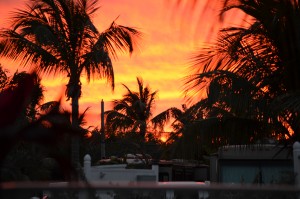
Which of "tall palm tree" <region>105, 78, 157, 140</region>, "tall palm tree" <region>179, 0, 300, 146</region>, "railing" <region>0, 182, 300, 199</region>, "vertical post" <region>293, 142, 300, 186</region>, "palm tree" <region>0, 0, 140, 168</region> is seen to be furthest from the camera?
"tall palm tree" <region>105, 78, 157, 140</region>

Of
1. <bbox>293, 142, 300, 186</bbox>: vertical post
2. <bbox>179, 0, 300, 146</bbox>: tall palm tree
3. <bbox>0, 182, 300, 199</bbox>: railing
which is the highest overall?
<bbox>179, 0, 300, 146</bbox>: tall palm tree

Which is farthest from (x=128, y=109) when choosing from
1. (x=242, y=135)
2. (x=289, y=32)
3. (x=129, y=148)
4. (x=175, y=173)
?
(x=289, y=32)

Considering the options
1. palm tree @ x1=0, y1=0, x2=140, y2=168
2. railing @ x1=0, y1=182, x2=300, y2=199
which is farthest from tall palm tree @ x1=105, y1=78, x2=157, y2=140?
railing @ x1=0, y1=182, x2=300, y2=199

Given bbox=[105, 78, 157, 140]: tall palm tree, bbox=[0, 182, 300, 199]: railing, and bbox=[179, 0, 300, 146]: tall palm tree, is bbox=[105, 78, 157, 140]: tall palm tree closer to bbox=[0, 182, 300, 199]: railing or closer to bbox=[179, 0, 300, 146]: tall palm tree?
bbox=[179, 0, 300, 146]: tall palm tree

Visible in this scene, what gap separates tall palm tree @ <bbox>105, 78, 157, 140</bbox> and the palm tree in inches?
796

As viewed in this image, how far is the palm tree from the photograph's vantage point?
16.3 m

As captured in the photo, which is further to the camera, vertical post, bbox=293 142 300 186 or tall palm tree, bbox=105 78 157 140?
tall palm tree, bbox=105 78 157 140

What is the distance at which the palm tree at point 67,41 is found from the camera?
53.6ft

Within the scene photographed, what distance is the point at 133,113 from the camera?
131 ft

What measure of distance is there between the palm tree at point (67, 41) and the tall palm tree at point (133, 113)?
2022 cm

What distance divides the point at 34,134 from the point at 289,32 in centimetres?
252

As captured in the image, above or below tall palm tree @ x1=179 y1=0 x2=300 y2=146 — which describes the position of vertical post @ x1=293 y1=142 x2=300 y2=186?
below

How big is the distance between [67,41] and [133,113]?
76.2ft

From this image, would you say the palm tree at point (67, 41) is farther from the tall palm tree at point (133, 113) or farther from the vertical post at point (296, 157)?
the tall palm tree at point (133, 113)
